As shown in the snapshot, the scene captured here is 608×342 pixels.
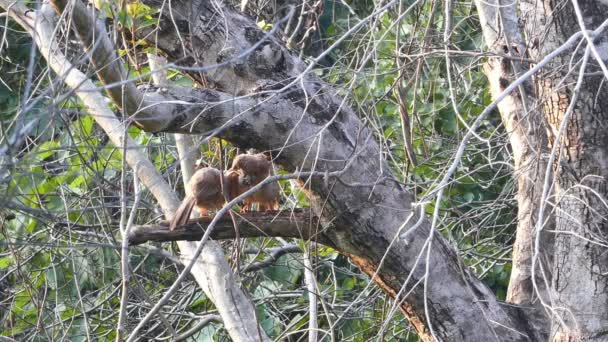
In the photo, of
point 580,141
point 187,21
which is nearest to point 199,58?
point 187,21

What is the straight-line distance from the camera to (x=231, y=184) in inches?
159

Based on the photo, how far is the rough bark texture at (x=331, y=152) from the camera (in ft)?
11.5

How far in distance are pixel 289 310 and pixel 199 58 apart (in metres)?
2.50

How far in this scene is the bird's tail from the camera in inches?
141

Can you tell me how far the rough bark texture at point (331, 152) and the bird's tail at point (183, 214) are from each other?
1.33ft

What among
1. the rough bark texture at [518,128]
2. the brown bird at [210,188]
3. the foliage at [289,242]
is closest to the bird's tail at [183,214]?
the brown bird at [210,188]

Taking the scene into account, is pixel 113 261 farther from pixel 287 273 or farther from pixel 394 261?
pixel 394 261

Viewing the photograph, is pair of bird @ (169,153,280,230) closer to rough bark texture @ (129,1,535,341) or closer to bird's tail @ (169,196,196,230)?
bird's tail @ (169,196,196,230)

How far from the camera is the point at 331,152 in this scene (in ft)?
11.7

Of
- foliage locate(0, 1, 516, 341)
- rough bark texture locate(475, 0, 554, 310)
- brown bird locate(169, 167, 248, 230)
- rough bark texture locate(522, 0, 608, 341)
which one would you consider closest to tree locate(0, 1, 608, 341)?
rough bark texture locate(522, 0, 608, 341)

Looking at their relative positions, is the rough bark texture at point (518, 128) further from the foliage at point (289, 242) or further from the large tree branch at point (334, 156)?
the foliage at point (289, 242)

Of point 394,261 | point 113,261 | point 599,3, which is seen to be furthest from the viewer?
point 113,261

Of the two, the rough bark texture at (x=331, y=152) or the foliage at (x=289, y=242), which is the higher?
the rough bark texture at (x=331, y=152)

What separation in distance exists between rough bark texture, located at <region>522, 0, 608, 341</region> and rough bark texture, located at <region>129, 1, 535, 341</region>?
30 cm
